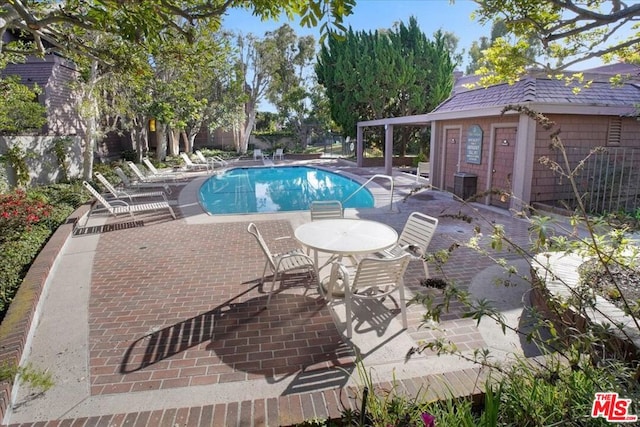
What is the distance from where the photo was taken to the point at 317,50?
30500 mm

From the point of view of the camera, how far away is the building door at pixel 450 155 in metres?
12.6

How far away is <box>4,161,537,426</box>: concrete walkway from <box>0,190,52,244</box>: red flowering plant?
73 cm

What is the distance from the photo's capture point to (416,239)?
5.36m

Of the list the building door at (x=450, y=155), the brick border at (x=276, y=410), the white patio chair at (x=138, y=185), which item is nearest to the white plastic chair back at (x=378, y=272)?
the brick border at (x=276, y=410)

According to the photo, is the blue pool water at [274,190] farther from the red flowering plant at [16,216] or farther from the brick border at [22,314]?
the brick border at [22,314]

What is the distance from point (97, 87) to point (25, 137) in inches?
116

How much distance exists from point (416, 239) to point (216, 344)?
303 centimetres

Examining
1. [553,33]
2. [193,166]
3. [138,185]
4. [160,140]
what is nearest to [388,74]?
[193,166]

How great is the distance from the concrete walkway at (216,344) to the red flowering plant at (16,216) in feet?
2.40

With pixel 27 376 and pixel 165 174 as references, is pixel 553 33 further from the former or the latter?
pixel 165 174

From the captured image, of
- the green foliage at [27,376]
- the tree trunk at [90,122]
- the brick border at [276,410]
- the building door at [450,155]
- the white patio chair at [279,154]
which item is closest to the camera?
the brick border at [276,410]

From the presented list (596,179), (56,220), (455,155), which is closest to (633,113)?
(596,179)

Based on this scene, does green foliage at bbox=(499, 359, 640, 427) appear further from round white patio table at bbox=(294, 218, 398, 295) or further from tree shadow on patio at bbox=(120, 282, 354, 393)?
round white patio table at bbox=(294, 218, 398, 295)

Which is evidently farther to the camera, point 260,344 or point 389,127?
point 389,127
